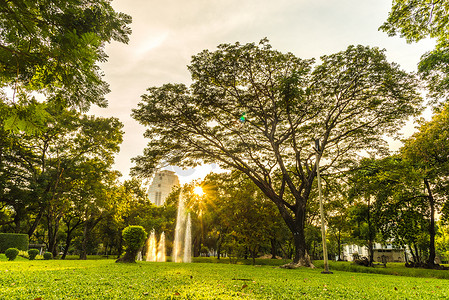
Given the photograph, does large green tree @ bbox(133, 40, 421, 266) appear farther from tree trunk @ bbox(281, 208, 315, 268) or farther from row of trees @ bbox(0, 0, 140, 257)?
row of trees @ bbox(0, 0, 140, 257)

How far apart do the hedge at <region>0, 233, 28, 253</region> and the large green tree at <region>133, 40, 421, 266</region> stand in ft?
44.8

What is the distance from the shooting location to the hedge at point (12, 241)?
1833 centimetres

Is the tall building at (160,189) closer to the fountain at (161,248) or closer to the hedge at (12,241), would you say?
the fountain at (161,248)

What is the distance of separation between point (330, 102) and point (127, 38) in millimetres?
13641

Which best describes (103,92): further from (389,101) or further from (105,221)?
(105,221)

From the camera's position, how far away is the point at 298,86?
1247 cm

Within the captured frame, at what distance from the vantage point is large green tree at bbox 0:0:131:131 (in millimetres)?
2895

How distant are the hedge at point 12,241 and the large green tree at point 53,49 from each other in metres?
21.7

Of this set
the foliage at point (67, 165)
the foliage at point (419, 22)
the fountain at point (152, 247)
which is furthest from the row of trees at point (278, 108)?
the fountain at point (152, 247)

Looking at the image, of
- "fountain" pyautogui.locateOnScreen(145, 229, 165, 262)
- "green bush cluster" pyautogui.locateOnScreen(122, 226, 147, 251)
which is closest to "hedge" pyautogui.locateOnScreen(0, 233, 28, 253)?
"green bush cluster" pyautogui.locateOnScreen(122, 226, 147, 251)

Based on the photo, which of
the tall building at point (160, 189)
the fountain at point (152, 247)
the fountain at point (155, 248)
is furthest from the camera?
the tall building at point (160, 189)

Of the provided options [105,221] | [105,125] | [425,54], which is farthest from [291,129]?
[105,221]

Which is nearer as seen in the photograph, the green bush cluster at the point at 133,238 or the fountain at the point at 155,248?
→ the green bush cluster at the point at 133,238

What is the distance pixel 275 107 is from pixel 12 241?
76.5ft
